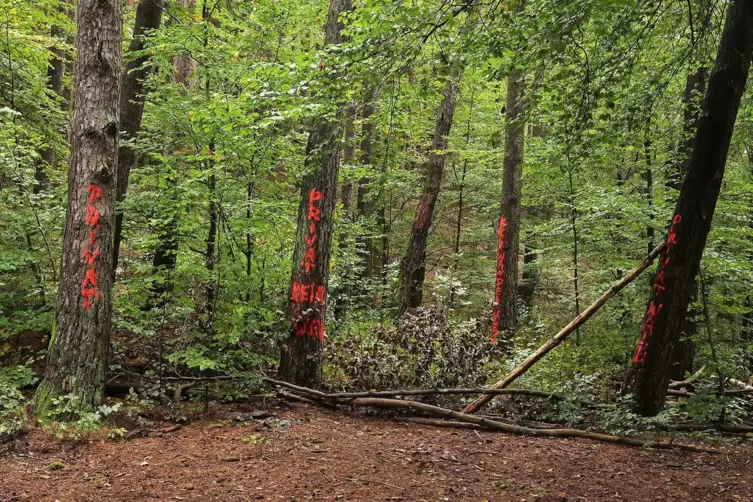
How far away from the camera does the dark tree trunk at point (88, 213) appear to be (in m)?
5.17

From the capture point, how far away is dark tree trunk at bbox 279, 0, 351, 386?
6758mm

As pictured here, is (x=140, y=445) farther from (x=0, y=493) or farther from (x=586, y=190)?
(x=586, y=190)

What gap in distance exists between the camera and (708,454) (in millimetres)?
5367

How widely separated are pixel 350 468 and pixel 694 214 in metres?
4.64

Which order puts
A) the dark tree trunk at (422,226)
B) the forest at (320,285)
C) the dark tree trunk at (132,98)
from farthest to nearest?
1. the dark tree trunk at (422,226)
2. the dark tree trunk at (132,98)
3. the forest at (320,285)

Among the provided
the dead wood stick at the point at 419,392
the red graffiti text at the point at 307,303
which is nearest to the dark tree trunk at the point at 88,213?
the dead wood stick at the point at 419,392

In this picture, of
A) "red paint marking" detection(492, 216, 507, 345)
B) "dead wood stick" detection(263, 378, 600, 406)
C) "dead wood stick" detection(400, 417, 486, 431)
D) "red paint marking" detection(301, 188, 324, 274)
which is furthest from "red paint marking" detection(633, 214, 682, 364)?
"red paint marking" detection(492, 216, 507, 345)

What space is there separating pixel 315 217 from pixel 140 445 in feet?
10.9

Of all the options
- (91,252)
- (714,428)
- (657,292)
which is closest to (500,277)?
(657,292)

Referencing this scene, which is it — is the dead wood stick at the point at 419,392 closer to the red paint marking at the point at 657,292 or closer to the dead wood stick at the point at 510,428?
the dead wood stick at the point at 510,428

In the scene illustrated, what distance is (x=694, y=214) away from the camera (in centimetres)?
575

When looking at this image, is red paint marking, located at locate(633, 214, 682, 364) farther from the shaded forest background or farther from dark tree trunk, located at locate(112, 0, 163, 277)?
dark tree trunk, located at locate(112, 0, 163, 277)

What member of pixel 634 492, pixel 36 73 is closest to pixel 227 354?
pixel 634 492

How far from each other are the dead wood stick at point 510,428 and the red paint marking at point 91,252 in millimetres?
3208
